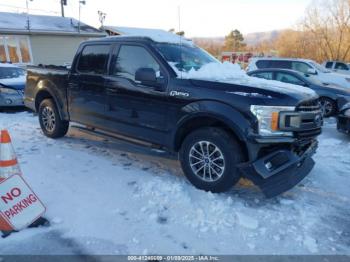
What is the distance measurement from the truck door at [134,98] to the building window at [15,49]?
20.6m

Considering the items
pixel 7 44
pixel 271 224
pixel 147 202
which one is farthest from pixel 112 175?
pixel 7 44

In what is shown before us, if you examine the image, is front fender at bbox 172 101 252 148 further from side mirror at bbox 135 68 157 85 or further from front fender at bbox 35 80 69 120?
front fender at bbox 35 80 69 120

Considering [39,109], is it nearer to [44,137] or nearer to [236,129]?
[44,137]

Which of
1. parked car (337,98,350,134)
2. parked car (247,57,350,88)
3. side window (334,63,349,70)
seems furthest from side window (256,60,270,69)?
side window (334,63,349,70)

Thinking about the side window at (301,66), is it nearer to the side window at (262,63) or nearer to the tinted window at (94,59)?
the side window at (262,63)

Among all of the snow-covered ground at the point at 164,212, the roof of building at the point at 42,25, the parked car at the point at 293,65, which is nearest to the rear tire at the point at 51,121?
the snow-covered ground at the point at 164,212

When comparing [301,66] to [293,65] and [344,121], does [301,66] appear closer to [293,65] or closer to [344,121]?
[293,65]

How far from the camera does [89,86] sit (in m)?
5.70

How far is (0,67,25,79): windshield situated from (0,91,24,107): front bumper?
1.41 metres

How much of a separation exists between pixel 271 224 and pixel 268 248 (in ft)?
1.51

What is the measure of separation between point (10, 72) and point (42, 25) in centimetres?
1529

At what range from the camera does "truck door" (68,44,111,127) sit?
5.54m

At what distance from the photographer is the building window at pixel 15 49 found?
2272 centimetres

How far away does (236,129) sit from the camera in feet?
13.0
